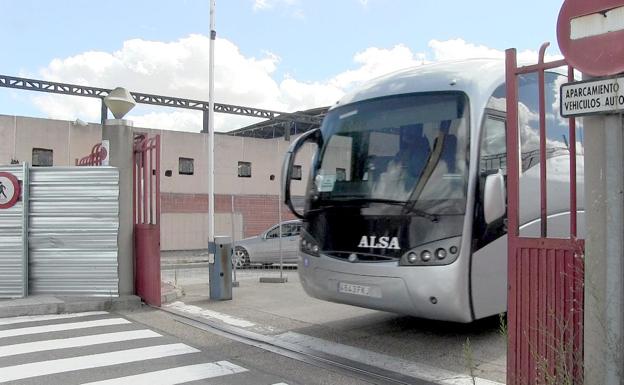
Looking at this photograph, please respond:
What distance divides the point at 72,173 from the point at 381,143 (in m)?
5.58

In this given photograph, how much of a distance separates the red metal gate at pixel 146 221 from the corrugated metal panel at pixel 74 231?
39 cm

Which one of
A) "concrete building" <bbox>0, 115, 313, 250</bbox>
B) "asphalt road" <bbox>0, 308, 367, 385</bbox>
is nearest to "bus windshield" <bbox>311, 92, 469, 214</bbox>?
"asphalt road" <bbox>0, 308, 367, 385</bbox>

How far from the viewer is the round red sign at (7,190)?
9.09 meters

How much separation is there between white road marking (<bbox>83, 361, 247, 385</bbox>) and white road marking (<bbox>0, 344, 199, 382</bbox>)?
576mm

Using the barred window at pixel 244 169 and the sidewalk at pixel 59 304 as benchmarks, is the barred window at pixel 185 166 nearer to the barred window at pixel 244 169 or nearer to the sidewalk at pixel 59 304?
the barred window at pixel 244 169

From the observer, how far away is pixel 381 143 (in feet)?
21.5

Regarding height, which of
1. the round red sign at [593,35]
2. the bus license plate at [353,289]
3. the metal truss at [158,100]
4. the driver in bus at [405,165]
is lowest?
the bus license plate at [353,289]

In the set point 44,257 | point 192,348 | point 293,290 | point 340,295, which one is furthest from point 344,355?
point 44,257

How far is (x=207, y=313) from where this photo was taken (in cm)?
856

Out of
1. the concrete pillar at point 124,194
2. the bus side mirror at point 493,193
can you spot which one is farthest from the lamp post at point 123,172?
the bus side mirror at point 493,193

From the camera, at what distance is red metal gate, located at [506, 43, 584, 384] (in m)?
3.69

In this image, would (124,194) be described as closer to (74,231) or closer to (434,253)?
(74,231)

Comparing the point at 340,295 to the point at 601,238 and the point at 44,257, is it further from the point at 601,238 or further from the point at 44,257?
the point at 44,257

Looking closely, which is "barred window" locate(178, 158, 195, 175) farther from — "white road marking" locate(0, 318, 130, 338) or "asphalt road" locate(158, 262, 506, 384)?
"white road marking" locate(0, 318, 130, 338)
